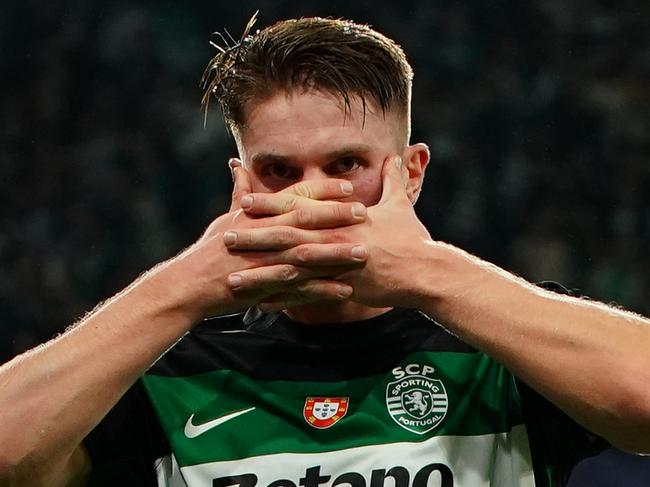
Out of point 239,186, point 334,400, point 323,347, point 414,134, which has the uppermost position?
point 414,134

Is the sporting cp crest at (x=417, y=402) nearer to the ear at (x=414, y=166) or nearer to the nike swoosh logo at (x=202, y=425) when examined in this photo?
the nike swoosh logo at (x=202, y=425)

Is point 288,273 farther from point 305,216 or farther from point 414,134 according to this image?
point 414,134

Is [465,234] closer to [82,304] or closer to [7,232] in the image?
[82,304]

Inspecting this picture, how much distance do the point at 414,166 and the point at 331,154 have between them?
1.01 feet

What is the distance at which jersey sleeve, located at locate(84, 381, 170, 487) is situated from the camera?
6.63ft

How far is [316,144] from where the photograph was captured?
6.75 ft

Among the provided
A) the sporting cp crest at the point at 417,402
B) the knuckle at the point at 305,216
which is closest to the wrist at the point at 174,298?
the knuckle at the point at 305,216

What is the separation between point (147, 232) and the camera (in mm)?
4484

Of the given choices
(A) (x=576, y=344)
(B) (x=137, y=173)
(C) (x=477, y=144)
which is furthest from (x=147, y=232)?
(A) (x=576, y=344)

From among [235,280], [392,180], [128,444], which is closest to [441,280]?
[392,180]

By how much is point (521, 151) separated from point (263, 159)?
2.61 m

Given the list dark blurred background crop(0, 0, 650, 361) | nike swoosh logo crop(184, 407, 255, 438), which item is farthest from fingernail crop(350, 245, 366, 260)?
dark blurred background crop(0, 0, 650, 361)

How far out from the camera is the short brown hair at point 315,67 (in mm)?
2174

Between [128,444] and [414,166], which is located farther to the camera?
[414,166]
